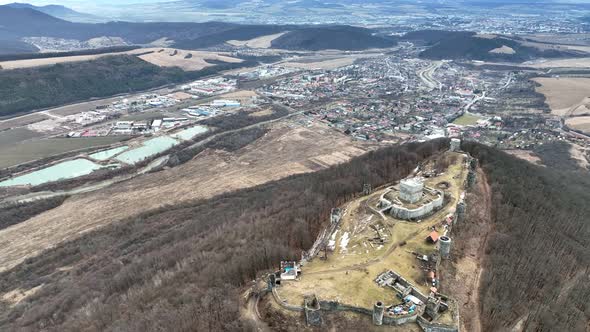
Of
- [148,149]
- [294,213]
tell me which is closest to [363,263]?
[294,213]

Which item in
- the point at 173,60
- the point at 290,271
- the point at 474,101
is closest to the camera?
the point at 290,271

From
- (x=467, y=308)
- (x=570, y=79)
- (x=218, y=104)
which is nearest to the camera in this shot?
(x=467, y=308)

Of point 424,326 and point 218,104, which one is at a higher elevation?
point 424,326

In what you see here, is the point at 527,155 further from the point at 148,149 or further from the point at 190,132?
the point at 148,149

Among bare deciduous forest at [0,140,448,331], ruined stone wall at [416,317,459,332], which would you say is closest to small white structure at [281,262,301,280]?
bare deciduous forest at [0,140,448,331]

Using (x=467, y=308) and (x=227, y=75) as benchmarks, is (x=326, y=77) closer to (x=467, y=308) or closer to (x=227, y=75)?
(x=227, y=75)

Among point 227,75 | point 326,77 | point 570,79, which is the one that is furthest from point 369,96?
point 570,79

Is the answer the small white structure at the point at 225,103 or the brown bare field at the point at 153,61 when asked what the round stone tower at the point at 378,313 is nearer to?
the small white structure at the point at 225,103

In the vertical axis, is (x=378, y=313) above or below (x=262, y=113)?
above
